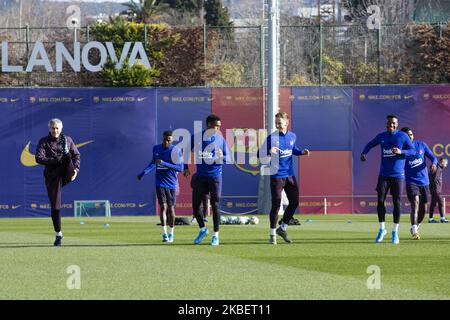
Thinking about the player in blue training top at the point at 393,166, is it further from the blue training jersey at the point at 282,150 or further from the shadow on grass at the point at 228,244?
the blue training jersey at the point at 282,150

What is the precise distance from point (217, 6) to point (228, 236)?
2442 inches

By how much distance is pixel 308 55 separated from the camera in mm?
58094

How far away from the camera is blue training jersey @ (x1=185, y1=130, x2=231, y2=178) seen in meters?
19.9

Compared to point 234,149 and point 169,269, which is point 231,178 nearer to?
point 234,149

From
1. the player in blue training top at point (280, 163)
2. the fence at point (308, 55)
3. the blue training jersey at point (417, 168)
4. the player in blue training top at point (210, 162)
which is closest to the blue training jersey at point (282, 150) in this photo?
the player in blue training top at point (280, 163)

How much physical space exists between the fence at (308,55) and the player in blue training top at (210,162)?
19.0 meters

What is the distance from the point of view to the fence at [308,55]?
4362 centimetres

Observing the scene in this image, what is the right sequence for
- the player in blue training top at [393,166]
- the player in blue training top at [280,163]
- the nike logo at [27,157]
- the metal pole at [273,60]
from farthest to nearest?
1. the nike logo at [27,157]
2. the metal pole at [273,60]
3. the player in blue training top at [393,166]
4. the player in blue training top at [280,163]

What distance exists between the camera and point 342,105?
39594 millimetres

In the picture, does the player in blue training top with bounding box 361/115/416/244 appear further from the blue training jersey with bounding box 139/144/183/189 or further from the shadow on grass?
the blue training jersey with bounding box 139/144/183/189

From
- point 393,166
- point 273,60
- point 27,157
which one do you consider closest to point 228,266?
point 393,166

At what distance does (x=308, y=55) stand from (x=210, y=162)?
1523 inches

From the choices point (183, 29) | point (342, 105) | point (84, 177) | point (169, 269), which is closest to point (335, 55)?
point (183, 29)

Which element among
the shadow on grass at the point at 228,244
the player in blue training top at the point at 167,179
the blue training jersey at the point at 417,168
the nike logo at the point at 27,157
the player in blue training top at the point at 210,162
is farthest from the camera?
the nike logo at the point at 27,157
